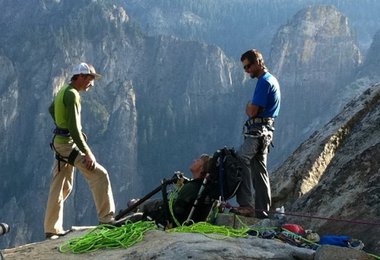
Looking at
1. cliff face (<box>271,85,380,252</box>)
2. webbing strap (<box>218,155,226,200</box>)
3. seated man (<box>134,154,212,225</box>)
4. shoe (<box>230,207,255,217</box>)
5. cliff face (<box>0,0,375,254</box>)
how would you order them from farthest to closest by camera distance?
1. cliff face (<box>0,0,375,254</box>)
2. shoe (<box>230,207,255,217</box>)
3. webbing strap (<box>218,155,226,200</box>)
4. seated man (<box>134,154,212,225</box>)
5. cliff face (<box>271,85,380,252</box>)

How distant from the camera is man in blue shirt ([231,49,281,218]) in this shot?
8.38m

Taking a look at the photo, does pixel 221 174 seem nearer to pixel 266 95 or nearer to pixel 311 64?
pixel 266 95

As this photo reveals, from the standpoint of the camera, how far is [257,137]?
8.39m

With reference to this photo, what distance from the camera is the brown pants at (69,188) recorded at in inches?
326

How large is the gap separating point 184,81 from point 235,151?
5184 inches

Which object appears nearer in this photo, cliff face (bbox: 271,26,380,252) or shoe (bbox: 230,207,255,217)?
cliff face (bbox: 271,26,380,252)

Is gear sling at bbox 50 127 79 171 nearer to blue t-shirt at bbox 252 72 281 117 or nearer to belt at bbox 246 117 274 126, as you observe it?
belt at bbox 246 117 274 126

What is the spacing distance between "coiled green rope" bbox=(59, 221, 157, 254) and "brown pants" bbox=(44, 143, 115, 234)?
1117 mm

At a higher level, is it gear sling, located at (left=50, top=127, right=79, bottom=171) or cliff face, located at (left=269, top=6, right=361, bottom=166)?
cliff face, located at (left=269, top=6, right=361, bottom=166)

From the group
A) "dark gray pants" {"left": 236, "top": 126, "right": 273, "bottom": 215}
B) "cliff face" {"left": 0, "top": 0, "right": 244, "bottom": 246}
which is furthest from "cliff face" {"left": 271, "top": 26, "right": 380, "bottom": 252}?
"cliff face" {"left": 0, "top": 0, "right": 244, "bottom": 246}

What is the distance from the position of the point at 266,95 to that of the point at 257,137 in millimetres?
598

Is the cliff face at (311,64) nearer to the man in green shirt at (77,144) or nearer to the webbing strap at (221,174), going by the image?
the webbing strap at (221,174)

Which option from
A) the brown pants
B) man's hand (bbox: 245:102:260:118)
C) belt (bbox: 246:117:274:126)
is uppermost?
man's hand (bbox: 245:102:260:118)

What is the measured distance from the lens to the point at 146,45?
142875 millimetres
